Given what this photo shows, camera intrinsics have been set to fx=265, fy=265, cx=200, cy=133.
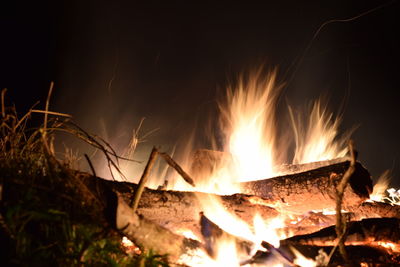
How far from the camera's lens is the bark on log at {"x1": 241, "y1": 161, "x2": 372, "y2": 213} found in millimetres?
4086

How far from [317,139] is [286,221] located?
8.07 meters

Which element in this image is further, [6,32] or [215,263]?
[6,32]

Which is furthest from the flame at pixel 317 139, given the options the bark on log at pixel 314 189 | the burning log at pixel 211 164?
the bark on log at pixel 314 189

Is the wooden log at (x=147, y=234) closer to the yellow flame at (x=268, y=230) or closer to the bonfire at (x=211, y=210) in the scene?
the bonfire at (x=211, y=210)

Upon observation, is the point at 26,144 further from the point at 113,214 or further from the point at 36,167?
A: the point at 113,214

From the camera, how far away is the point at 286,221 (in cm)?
454

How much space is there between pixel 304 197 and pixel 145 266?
127 inches

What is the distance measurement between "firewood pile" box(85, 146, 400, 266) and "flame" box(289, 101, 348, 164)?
6.04 metres

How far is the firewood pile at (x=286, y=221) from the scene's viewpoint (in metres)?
2.40

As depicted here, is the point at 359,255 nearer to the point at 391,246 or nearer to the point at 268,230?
the point at 391,246

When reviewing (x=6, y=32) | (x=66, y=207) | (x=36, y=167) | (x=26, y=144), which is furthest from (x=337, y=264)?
(x=6, y=32)

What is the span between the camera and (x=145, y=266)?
2244 mm

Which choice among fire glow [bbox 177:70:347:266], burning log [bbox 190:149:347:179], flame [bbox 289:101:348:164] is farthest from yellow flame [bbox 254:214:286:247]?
flame [bbox 289:101:348:164]

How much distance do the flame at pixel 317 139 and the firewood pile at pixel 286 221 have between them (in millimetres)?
6044
